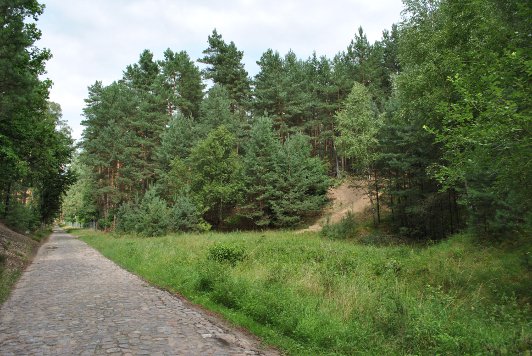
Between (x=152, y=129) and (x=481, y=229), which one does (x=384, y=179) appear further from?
(x=152, y=129)

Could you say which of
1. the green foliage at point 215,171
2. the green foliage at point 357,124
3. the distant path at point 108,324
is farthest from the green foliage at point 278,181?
the distant path at point 108,324

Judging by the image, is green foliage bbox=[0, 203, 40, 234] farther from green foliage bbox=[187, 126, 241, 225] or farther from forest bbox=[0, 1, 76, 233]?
green foliage bbox=[187, 126, 241, 225]

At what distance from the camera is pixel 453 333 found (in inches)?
231

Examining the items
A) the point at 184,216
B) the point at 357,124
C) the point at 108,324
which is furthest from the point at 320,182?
the point at 108,324

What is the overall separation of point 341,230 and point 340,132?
732 inches

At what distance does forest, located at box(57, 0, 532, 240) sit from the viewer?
1109cm

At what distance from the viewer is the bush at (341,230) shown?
30.7 m

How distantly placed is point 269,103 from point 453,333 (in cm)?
4186

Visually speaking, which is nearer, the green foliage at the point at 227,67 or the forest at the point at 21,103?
the forest at the point at 21,103

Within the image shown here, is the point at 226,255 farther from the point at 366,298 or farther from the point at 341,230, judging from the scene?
the point at 341,230

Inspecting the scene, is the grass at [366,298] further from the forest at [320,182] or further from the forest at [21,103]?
the forest at [21,103]

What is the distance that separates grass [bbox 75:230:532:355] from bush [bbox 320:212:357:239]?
1351 centimetres

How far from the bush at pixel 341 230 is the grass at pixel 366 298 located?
13.5 meters

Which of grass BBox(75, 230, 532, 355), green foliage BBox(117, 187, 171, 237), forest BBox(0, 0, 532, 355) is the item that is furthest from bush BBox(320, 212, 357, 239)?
green foliage BBox(117, 187, 171, 237)
